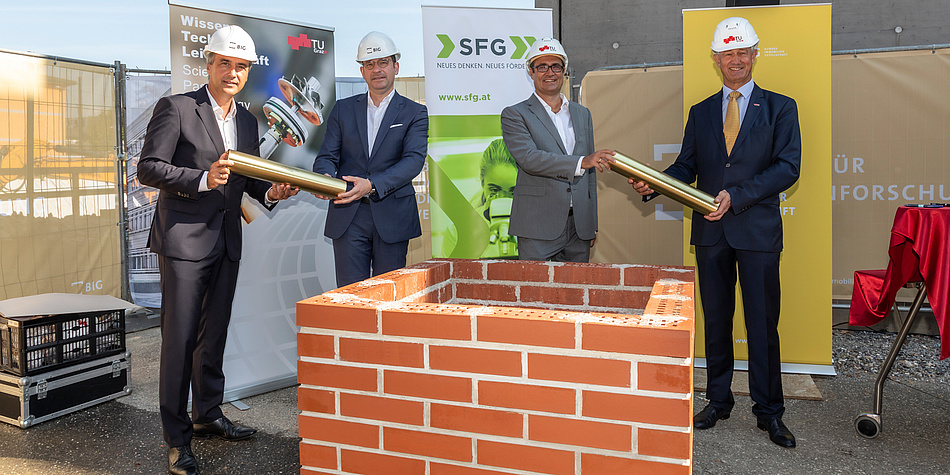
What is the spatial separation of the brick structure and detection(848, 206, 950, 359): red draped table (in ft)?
6.12

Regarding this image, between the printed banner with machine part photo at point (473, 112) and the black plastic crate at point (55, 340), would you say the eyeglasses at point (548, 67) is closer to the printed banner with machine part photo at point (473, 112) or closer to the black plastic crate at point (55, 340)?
the printed banner with machine part photo at point (473, 112)

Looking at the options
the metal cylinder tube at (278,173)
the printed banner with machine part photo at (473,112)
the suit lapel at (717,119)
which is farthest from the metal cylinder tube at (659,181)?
the printed banner with machine part photo at (473,112)

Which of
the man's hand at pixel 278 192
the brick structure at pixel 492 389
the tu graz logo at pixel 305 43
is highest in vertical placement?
the tu graz logo at pixel 305 43

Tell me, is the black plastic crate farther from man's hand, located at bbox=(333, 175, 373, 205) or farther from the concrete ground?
man's hand, located at bbox=(333, 175, 373, 205)

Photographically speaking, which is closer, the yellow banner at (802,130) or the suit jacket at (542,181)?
the suit jacket at (542,181)

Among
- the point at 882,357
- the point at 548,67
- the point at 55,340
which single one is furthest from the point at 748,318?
the point at 55,340

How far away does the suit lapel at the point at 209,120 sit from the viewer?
2865 mm

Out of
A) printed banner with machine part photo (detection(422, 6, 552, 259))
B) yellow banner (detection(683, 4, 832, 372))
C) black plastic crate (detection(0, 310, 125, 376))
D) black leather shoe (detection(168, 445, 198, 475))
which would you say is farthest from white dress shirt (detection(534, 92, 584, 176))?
black plastic crate (detection(0, 310, 125, 376))

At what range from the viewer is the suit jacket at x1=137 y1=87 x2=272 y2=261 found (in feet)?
8.79

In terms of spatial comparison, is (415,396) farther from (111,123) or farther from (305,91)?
(111,123)

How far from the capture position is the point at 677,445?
131cm

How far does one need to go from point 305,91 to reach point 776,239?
110 inches

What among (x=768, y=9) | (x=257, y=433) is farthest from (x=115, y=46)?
(x=768, y=9)

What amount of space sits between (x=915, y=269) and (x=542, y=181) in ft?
5.97
